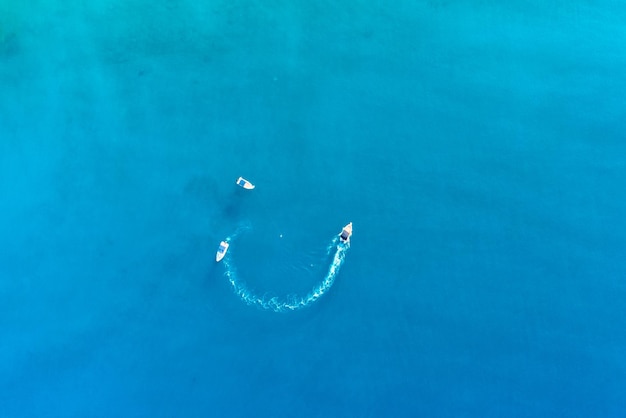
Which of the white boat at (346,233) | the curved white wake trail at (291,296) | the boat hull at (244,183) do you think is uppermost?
the boat hull at (244,183)

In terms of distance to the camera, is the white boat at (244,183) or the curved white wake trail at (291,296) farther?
the white boat at (244,183)

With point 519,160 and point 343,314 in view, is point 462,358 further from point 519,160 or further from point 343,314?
point 519,160

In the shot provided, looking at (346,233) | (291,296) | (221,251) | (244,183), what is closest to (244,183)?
(244,183)

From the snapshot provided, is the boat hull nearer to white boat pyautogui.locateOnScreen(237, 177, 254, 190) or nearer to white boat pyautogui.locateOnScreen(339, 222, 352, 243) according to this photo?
white boat pyautogui.locateOnScreen(237, 177, 254, 190)

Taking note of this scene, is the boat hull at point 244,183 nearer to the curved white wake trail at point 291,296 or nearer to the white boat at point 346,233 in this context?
the curved white wake trail at point 291,296

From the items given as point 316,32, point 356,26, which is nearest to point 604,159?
point 356,26

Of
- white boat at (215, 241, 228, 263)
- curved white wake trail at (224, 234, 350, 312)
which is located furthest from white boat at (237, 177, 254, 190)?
curved white wake trail at (224, 234, 350, 312)

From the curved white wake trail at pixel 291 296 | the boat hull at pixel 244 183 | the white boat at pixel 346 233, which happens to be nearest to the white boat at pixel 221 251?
the curved white wake trail at pixel 291 296
